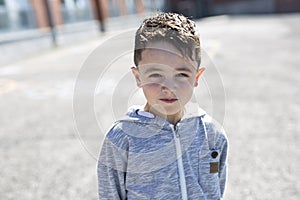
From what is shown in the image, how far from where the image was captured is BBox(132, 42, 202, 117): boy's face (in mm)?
1432

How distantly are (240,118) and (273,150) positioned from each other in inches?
42.4

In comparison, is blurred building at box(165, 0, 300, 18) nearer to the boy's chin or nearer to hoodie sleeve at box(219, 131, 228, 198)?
hoodie sleeve at box(219, 131, 228, 198)

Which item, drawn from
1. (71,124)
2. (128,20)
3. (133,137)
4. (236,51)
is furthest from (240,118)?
(128,20)

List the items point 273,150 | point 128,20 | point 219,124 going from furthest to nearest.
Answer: point 128,20
point 273,150
point 219,124

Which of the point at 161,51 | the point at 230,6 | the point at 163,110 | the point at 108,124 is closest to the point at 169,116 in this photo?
the point at 163,110

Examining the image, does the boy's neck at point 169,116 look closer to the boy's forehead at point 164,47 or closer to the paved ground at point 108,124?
the paved ground at point 108,124

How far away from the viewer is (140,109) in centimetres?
161

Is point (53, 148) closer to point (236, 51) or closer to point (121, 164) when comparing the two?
point (121, 164)

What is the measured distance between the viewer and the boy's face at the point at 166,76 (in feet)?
4.70

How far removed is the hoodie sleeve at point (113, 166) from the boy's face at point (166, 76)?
22 cm

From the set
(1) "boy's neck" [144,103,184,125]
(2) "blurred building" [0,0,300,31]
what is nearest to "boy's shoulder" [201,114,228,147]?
(1) "boy's neck" [144,103,184,125]

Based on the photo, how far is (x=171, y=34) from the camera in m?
1.41

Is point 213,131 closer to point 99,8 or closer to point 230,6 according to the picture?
point 99,8

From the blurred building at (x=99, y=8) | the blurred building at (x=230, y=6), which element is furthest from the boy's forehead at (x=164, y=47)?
the blurred building at (x=230, y=6)
